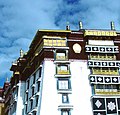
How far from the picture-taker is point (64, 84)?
43.2 m

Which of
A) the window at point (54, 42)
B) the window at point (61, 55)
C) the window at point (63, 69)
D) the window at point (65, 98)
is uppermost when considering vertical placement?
the window at point (54, 42)

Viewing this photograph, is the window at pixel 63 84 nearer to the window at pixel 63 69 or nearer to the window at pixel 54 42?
the window at pixel 63 69

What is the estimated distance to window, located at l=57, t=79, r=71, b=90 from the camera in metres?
42.9

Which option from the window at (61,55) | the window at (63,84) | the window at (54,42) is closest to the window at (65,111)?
the window at (63,84)

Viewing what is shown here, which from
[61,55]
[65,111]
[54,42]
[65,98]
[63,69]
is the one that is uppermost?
[54,42]

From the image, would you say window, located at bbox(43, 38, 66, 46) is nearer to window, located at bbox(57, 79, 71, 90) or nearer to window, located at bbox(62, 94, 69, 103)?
window, located at bbox(57, 79, 71, 90)

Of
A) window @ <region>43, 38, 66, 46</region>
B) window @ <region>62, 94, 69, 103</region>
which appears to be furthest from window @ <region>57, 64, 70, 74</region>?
window @ <region>62, 94, 69, 103</region>

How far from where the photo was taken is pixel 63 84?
43188 millimetres

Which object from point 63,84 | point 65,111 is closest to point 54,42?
point 63,84

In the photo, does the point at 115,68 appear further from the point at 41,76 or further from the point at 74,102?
the point at 41,76

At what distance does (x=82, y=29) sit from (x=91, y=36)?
2119 millimetres

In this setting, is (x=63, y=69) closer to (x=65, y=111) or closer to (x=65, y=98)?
(x=65, y=98)

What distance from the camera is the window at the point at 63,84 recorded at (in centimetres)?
4290

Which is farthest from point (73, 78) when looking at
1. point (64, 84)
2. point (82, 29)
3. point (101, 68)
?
point (82, 29)
